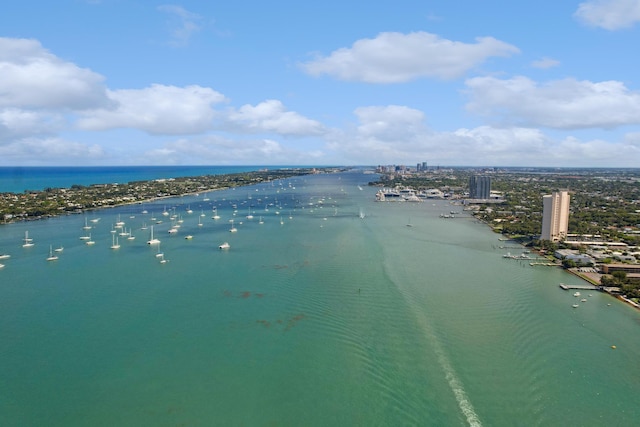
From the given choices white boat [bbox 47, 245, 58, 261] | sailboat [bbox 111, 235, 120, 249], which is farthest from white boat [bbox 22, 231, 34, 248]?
sailboat [bbox 111, 235, 120, 249]

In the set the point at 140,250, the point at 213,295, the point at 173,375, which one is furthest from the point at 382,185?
the point at 173,375

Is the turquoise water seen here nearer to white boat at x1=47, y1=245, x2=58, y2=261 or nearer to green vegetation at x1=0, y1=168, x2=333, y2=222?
white boat at x1=47, y1=245, x2=58, y2=261

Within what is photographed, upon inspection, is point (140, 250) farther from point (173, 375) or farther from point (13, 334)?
point (173, 375)

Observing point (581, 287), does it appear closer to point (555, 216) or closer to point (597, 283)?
point (597, 283)

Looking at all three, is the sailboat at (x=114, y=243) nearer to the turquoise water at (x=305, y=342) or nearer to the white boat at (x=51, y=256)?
the turquoise water at (x=305, y=342)

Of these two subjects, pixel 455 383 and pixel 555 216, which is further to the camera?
pixel 555 216

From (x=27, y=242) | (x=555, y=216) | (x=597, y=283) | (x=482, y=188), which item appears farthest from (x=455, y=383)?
(x=482, y=188)
